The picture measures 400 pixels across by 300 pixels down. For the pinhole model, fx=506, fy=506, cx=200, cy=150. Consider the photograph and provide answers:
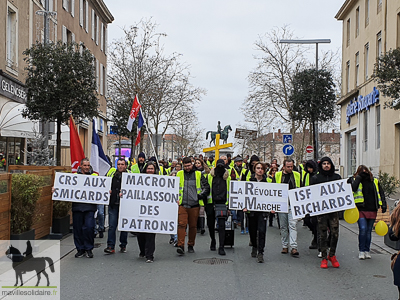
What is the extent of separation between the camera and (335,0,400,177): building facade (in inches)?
984

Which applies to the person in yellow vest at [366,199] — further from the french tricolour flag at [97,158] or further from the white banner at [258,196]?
the french tricolour flag at [97,158]

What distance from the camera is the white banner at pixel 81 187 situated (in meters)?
9.69

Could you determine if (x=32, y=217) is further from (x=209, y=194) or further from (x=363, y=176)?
(x=363, y=176)

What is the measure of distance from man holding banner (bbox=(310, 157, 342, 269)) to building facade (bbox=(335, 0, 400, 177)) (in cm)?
1546

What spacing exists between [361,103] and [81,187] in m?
24.8

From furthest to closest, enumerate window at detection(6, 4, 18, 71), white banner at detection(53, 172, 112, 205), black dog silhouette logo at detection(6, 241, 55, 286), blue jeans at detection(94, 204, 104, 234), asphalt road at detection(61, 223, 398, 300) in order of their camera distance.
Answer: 1. window at detection(6, 4, 18, 71)
2. blue jeans at detection(94, 204, 104, 234)
3. white banner at detection(53, 172, 112, 205)
4. black dog silhouette logo at detection(6, 241, 55, 286)
5. asphalt road at detection(61, 223, 398, 300)

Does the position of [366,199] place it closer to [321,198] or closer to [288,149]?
[321,198]

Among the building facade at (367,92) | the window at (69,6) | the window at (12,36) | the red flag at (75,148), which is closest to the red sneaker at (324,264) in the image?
the red flag at (75,148)

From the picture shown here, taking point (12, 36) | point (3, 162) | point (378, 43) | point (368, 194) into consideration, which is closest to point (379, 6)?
point (378, 43)

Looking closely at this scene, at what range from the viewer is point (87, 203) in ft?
31.3

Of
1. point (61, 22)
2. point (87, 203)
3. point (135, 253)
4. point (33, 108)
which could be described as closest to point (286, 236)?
point (135, 253)

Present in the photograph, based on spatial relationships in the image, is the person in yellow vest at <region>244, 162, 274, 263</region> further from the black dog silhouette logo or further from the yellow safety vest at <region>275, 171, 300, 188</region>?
the black dog silhouette logo

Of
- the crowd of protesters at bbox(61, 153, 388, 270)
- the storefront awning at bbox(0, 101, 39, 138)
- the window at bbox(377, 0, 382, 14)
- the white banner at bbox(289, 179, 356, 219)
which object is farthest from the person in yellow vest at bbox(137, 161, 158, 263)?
the window at bbox(377, 0, 382, 14)

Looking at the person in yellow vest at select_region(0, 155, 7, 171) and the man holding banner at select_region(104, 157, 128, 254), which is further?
the person in yellow vest at select_region(0, 155, 7, 171)
